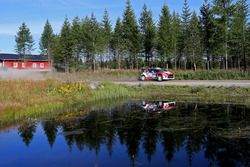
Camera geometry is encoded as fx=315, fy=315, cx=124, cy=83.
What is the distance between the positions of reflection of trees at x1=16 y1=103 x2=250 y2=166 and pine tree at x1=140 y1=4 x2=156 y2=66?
4032cm

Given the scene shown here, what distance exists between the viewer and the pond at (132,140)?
9.98 m

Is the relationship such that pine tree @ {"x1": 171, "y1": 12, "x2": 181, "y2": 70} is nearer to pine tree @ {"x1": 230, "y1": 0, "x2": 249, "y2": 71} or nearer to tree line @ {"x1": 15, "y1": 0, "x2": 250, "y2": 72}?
tree line @ {"x1": 15, "y1": 0, "x2": 250, "y2": 72}

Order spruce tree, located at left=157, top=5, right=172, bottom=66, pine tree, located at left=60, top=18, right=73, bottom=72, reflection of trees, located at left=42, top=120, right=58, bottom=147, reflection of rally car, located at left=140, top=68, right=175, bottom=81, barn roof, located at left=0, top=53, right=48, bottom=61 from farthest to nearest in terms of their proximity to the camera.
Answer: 1. barn roof, located at left=0, top=53, right=48, bottom=61
2. pine tree, located at left=60, top=18, right=73, bottom=72
3. spruce tree, located at left=157, top=5, right=172, bottom=66
4. reflection of rally car, located at left=140, top=68, right=175, bottom=81
5. reflection of trees, located at left=42, top=120, right=58, bottom=147

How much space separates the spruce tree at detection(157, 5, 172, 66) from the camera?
55.4 meters

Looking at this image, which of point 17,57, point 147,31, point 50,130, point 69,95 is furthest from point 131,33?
point 50,130

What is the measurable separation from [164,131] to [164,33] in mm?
43836

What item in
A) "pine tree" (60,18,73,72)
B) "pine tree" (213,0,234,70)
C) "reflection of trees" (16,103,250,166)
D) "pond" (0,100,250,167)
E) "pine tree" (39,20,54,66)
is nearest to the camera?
"pond" (0,100,250,167)

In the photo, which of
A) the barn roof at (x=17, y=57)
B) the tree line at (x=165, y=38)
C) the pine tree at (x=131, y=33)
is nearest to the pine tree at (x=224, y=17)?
the tree line at (x=165, y=38)

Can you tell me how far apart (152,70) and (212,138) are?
26658 mm

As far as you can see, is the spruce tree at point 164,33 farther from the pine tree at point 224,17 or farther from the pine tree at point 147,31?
the pine tree at point 224,17

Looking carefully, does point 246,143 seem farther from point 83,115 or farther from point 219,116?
point 83,115

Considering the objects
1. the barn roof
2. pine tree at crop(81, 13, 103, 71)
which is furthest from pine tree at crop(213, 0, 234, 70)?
the barn roof

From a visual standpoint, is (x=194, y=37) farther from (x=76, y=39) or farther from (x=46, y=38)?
(x=46, y=38)

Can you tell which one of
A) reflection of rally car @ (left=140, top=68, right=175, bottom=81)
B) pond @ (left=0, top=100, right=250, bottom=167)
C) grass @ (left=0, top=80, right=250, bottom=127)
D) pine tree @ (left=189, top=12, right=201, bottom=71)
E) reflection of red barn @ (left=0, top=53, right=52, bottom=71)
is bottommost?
pond @ (left=0, top=100, right=250, bottom=167)
